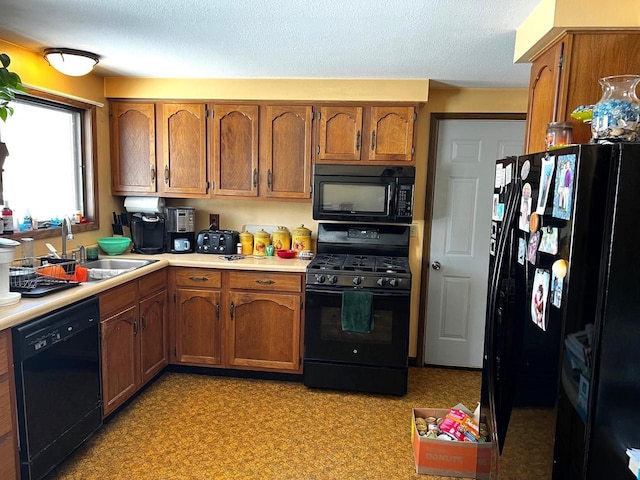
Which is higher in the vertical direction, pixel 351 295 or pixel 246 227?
pixel 246 227

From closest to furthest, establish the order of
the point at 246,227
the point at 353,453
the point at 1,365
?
the point at 1,365
the point at 353,453
the point at 246,227

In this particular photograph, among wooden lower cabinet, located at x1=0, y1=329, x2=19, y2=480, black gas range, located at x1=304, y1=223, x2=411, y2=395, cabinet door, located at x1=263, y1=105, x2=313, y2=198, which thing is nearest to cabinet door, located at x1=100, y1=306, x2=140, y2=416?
wooden lower cabinet, located at x1=0, y1=329, x2=19, y2=480

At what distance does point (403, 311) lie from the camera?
306 cm

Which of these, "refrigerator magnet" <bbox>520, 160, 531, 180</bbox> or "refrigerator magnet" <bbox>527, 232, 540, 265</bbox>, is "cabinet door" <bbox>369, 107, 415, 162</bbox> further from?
"refrigerator magnet" <bbox>527, 232, 540, 265</bbox>

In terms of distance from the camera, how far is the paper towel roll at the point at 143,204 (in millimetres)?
3561

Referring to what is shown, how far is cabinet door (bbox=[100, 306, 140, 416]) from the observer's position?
2555 mm

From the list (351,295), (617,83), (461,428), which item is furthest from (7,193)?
(617,83)

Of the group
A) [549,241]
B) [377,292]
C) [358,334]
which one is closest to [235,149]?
[377,292]

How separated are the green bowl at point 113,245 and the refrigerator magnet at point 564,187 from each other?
3.00 meters

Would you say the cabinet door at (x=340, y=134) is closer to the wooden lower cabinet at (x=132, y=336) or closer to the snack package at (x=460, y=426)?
the wooden lower cabinet at (x=132, y=336)

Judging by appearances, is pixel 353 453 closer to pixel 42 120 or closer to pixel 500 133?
pixel 500 133

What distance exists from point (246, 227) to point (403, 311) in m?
1.50

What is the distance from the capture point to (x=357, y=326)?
10.0 ft

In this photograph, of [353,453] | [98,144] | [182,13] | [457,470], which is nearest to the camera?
[182,13]
